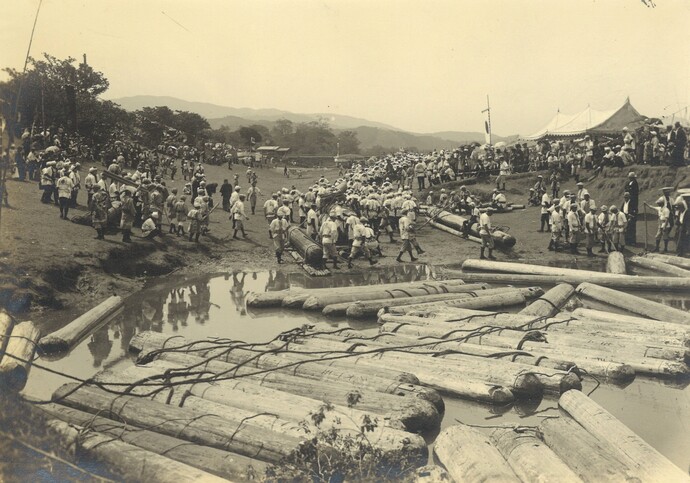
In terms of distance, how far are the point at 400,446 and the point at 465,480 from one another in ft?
2.65

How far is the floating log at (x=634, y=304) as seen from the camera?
39.8ft

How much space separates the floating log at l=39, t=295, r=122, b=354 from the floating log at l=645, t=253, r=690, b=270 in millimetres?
14744

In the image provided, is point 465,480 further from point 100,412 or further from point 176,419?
point 100,412

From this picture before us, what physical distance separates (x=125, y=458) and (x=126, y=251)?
Result: 11867mm

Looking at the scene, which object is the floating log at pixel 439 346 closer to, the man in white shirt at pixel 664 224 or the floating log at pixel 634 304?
the floating log at pixel 634 304

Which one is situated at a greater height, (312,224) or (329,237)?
(312,224)

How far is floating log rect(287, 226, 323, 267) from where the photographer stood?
1877cm

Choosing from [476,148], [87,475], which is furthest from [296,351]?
[476,148]

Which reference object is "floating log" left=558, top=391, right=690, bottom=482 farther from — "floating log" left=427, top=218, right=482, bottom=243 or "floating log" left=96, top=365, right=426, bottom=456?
"floating log" left=427, top=218, right=482, bottom=243

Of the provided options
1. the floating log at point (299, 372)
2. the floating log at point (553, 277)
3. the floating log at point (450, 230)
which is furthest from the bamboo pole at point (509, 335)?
the floating log at point (450, 230)

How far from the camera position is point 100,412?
7.69 metres

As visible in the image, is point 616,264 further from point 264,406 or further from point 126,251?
point 126,251

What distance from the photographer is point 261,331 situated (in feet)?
42.4

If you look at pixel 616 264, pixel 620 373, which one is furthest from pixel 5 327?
pixel 616 264
